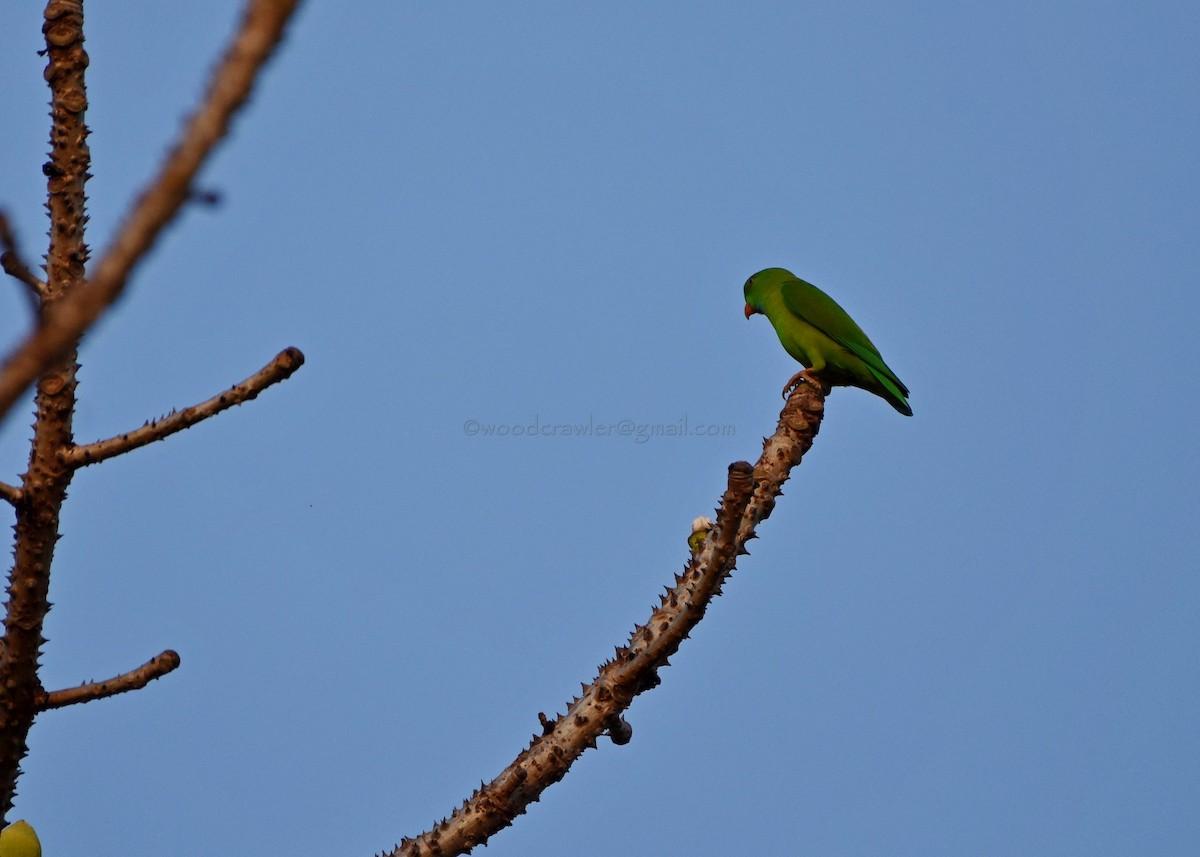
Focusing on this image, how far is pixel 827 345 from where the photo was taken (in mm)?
8922

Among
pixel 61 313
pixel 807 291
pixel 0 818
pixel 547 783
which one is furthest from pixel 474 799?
pixel 807 291

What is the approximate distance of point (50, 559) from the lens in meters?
3.67

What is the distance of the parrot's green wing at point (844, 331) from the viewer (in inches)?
347

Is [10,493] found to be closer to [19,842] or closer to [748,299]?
[19,842]

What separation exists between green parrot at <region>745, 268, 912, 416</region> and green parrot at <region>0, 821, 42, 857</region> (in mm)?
5913

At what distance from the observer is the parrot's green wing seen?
8820 millimetres

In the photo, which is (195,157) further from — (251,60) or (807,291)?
(807,291)

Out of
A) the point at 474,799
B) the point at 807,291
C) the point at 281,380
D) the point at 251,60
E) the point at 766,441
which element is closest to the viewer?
the point at 251,60

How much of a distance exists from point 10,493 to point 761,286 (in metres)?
7.81

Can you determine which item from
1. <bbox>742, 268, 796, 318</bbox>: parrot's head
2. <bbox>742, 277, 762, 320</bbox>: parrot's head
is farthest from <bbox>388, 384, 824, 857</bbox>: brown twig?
<bbox>742, 277, 762, 320</bbox>: parrot's head

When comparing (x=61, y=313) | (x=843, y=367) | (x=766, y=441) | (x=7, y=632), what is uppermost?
(x=843, y=367)

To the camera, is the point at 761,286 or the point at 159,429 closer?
the point at 159,429

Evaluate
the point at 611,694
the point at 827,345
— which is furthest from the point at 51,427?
the point at 827,345

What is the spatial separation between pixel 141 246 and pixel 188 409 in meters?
2.69
